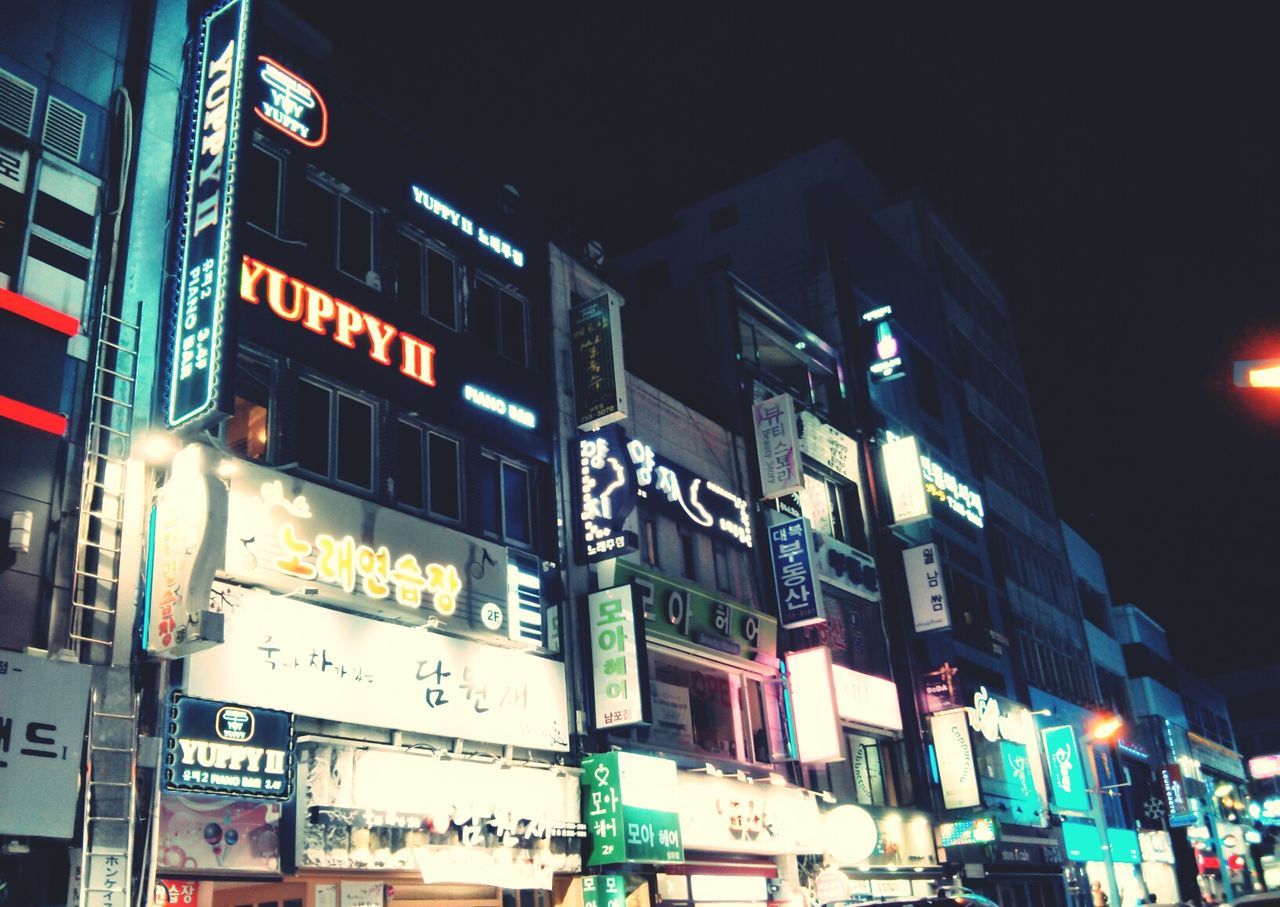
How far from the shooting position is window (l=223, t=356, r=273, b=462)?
16.5m

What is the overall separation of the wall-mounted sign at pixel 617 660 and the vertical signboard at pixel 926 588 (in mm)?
16551

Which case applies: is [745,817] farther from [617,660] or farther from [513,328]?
[513,328]

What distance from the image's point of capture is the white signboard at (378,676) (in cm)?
1450

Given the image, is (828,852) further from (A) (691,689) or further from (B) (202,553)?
(B) (202,553)

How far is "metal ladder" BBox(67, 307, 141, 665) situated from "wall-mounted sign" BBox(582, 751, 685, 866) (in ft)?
29.9

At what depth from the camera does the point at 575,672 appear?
20578mm

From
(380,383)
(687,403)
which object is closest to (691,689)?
(687,403)

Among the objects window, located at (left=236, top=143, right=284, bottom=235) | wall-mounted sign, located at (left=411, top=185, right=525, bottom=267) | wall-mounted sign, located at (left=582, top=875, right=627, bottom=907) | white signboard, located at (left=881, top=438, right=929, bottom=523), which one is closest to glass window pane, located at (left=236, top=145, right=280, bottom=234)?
window, located at (left=236, top=143, right=284, bottom=235)

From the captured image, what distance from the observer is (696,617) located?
79.8 feet

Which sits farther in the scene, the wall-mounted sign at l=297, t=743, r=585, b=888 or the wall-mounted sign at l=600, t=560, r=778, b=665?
the wall-mounted sign at l=600, t=560, r=778, b=665

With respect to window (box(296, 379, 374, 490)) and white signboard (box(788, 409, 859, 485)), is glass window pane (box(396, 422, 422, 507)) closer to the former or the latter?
window (box(296, 379, 374, 490))

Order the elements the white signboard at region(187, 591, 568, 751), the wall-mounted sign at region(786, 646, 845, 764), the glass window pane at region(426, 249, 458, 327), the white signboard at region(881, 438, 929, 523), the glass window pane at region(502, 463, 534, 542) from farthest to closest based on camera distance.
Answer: the white signboard at region(881, 438, 929, 523)
the wall-mounted sign at region(786, 646, 845, 764)
the glass window pane at region(426, 249, 458, 327)
the glass window pane at region(502, 463, 534, 542)
the white signboard at region(187, 591, 568, 751)

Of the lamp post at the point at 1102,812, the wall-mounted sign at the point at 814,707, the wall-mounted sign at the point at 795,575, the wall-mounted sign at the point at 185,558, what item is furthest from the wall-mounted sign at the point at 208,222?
the lamp post at the point at 1102,812

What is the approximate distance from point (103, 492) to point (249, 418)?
9.67 ft
